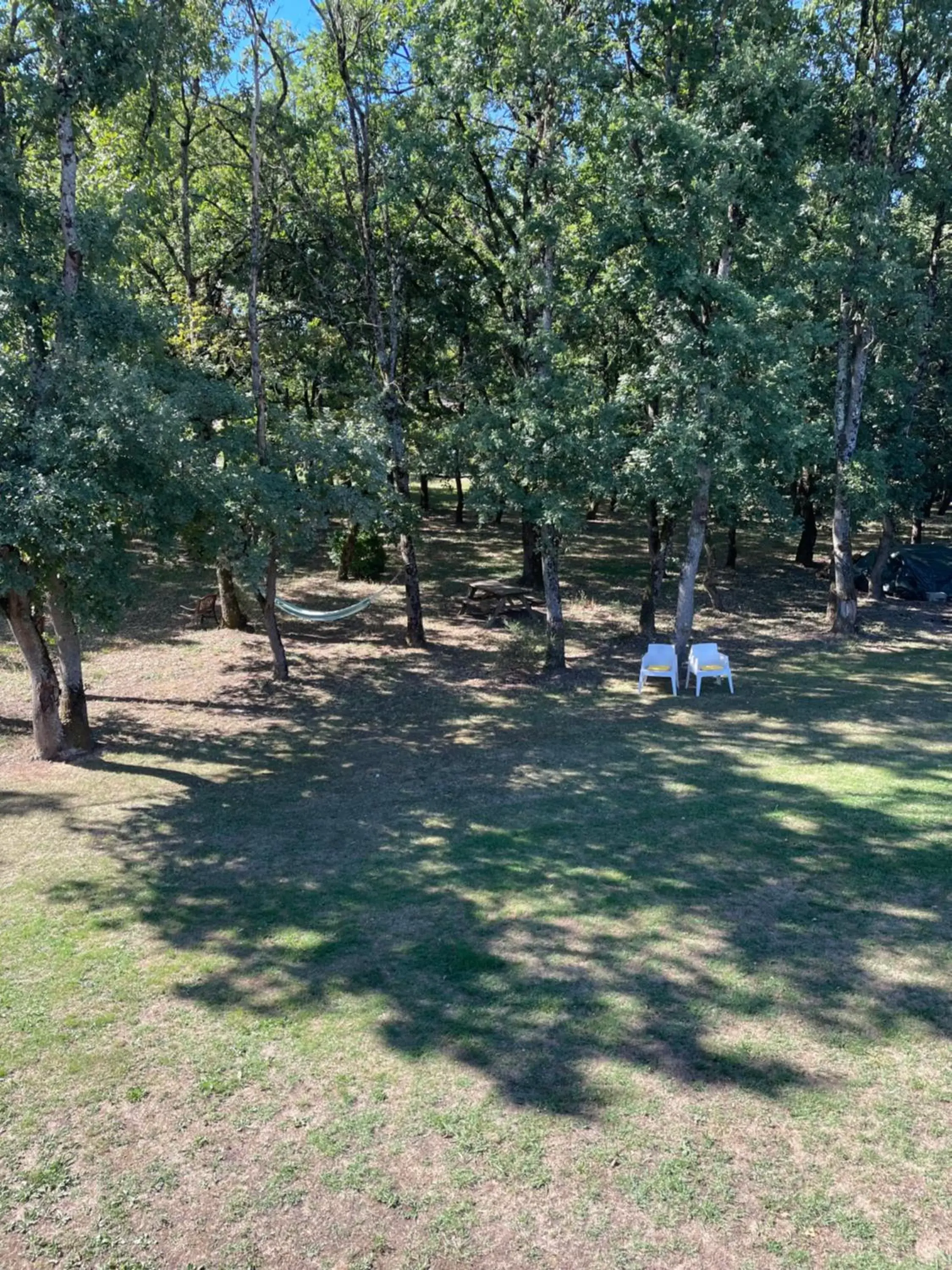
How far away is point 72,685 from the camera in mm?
10773

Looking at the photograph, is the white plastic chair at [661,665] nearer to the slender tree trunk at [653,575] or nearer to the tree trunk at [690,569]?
the tree trunk at [690,569]

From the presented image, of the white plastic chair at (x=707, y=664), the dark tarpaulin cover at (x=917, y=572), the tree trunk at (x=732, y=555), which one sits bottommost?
the white plastic chair at (x=707, y=664)

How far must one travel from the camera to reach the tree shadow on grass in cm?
512

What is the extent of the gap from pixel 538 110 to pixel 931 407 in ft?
53.5

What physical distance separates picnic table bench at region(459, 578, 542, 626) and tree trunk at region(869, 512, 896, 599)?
8.58 meters

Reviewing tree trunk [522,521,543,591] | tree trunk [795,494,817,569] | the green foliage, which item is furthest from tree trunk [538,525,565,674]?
tree trunk [795,494,817,569]

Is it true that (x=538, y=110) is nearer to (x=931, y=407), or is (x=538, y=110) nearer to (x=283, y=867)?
(x=283, y=867)

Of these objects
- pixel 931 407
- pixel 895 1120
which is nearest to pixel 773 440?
pixel 895 1120

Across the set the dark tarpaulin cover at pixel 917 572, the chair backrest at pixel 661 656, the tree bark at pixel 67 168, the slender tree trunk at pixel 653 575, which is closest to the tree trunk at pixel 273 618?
the tree bark at pixel 67 168

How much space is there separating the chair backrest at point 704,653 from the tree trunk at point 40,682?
921 centimetres

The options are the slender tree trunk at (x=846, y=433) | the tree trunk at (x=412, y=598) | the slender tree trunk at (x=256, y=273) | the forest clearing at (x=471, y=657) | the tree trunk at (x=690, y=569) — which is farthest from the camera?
the slender tree trunk at (x=846, y=433)

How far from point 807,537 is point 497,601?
11.7 metres

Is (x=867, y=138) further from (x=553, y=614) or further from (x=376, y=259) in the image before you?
(x=553, y=614)

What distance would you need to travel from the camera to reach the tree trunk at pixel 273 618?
13.7 meters
